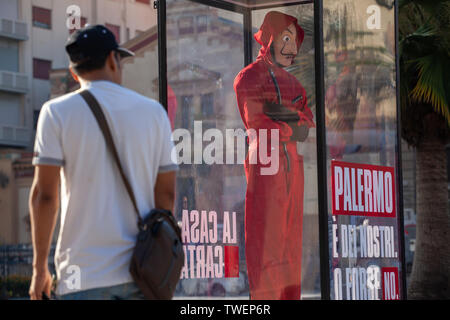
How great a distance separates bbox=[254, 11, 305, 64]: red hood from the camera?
6.21m

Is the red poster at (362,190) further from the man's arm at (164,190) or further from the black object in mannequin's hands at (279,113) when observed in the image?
the man's arm at (164,190)

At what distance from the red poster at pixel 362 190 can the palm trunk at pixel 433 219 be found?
17.9 ft

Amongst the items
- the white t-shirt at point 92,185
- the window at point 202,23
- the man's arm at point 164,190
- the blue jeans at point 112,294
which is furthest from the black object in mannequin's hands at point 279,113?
the blue jeans at point 112,294

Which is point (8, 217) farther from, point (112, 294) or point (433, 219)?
point (433, 219)

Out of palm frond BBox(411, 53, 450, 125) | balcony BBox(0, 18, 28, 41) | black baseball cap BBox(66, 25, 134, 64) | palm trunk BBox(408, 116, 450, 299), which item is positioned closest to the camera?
black baseball cap BBox(66, 25, 134, 64)

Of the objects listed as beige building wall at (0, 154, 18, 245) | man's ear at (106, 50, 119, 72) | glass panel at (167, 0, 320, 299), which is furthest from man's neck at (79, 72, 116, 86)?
beige building wall at (0, 154, 18, 245)

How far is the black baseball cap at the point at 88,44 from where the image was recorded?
9.36 ft

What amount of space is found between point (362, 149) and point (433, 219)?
19.7 feet

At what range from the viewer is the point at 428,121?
38.4ft

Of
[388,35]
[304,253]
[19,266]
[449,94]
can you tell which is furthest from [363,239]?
[449,94]

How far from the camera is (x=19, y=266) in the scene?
17.9 ft

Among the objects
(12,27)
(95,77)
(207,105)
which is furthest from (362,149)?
(12,27)

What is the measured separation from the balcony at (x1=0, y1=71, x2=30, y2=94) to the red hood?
2131cm

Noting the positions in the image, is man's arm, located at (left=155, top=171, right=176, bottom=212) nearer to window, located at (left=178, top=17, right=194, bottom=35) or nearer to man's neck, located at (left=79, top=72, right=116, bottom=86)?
man's neck, located at (left=79, top=72, right=116, bottom=86)
